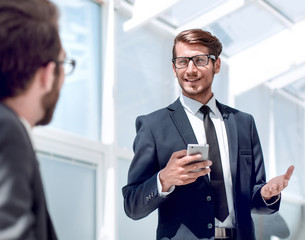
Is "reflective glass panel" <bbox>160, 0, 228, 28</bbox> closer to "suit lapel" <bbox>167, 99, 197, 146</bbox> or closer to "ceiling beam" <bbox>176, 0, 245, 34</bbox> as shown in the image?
"ceiling beam" <bbox>176, 0, 245, 34</bbox>

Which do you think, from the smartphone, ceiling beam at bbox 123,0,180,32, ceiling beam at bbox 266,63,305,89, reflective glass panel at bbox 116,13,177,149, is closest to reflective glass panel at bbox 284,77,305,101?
ceiling beam at bbox 266,63,305,89

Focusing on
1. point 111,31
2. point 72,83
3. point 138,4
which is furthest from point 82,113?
point 138,4

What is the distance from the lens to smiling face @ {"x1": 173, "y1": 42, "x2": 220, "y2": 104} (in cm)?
262

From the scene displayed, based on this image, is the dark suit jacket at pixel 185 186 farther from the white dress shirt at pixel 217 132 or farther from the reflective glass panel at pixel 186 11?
the reflective glass panel at pixel 186 11

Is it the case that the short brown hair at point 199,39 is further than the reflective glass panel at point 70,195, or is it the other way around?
the reflective glass panel at point 70,195

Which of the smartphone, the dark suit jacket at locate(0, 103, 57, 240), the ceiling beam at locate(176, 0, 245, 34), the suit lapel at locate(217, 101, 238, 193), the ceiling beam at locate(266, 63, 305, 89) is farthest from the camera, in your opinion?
the ceiling beam at locate(266, 63, 305, 89)

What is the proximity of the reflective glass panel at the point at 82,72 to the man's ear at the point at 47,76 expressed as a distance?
3.11 metres

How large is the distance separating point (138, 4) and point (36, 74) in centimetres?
419

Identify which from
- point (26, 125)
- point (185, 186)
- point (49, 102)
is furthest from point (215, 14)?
point (26, 125)

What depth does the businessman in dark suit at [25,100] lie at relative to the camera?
1.05 meters

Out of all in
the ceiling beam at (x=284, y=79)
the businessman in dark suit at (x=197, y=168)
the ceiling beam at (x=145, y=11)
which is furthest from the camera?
the ceiling beam at (x=284, y=79)

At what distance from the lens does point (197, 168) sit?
2.28m

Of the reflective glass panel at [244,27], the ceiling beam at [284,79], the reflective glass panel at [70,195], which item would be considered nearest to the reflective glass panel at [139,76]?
the reflective glass panel at [70,195]

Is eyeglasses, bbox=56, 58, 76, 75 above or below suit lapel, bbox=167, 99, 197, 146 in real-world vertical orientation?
above
